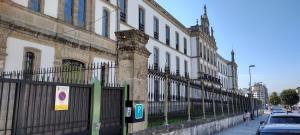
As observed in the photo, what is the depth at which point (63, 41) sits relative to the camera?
17188mm

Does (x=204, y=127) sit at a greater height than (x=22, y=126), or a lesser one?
lesser

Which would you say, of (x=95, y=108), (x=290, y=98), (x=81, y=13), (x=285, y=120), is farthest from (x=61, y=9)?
(x=290, y=98)

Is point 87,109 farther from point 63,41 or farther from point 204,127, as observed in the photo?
point 63,41

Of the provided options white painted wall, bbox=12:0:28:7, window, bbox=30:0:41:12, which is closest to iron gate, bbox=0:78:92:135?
white painted wall, bbox=12:0:28:7

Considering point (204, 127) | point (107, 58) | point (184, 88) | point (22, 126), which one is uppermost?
point (107, 58)

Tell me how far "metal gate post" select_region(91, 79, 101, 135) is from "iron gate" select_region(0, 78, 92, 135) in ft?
0.53

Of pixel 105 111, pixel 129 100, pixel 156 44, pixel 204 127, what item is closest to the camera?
pixel 105 111

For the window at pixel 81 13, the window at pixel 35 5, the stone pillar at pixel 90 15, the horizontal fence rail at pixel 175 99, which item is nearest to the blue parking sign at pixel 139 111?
the horizontal fence rail at pixel 175 99

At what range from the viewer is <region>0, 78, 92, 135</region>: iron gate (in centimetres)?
473

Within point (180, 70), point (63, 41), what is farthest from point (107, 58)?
point (180, 70)

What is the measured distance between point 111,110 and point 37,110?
2.21 meters

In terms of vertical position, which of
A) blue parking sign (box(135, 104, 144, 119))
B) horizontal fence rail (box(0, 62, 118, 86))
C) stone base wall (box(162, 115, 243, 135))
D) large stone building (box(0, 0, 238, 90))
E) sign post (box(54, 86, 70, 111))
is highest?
large stone building (box(0, 0, 238, 90))

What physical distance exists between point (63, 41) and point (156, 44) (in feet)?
56.8

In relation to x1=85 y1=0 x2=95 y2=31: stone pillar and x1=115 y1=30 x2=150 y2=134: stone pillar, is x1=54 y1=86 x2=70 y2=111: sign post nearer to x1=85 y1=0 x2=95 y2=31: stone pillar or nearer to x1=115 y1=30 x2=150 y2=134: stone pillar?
x1=115 y1=30 x2=150 y2=134: stone pillar
